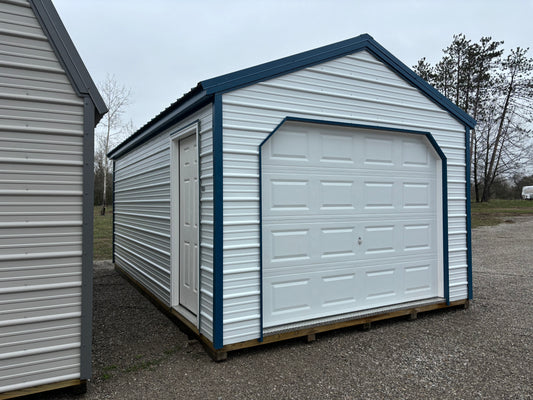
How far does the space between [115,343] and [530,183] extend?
45119 mm

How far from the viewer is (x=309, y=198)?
4.14 meters

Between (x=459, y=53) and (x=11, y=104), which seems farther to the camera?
(x=459, y=53)

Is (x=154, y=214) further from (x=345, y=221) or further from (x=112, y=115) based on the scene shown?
(x=112, y=115)

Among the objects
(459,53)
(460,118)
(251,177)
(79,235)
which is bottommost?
(79,235)

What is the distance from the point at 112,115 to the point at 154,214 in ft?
73.7

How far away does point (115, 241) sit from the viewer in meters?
8.74

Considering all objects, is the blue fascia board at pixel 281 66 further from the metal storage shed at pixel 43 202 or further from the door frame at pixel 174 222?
the door frame at pixel 174 222

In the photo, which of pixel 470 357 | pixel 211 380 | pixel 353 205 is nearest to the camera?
pixel 211 380

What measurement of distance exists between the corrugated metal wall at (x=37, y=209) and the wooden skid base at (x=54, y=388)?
0.04 m

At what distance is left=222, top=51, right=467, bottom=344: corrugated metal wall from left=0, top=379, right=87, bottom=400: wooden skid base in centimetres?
122

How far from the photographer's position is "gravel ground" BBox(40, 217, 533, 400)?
2.96 metres

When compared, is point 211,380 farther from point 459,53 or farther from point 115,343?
point 459,53

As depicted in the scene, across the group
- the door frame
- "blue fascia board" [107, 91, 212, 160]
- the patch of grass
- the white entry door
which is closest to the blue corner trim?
"blue fascia board" [107, 91, 212, 160]

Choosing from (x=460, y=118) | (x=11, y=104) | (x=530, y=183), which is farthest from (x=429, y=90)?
(x=530, y=183)
